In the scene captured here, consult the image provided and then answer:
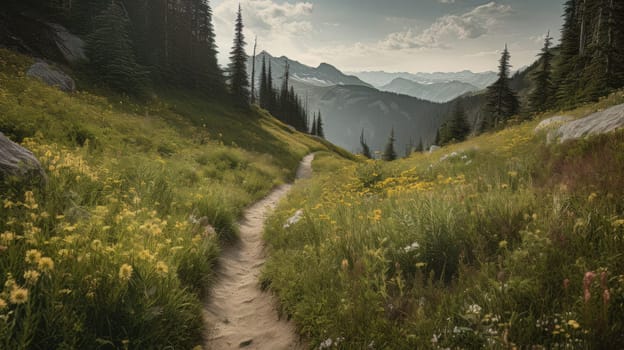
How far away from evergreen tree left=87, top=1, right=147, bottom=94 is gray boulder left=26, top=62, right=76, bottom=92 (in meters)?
6.05

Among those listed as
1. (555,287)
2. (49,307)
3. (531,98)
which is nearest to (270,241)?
(49,307)

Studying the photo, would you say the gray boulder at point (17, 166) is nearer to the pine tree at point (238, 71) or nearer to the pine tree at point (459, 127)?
the pine tree at point (238, 71)

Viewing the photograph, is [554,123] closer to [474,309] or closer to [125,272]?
[474,309]

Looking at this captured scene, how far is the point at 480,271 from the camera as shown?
10.4 feet

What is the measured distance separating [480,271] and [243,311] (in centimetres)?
341

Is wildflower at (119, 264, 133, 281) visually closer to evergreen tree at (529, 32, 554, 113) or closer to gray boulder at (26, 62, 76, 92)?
gray boulder at (26, 62, 76, 92)

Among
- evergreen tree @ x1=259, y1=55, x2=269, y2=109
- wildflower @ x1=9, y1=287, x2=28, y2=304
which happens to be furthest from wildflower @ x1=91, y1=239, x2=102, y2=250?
evergreen tree @ x1=259, y1=55, x2=269, y2=109

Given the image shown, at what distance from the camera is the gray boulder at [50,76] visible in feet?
57.1

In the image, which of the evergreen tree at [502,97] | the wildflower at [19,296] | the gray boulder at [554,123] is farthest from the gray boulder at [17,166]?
the evergreen tree at [502,97]

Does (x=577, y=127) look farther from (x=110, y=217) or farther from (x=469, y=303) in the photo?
(x=110, y=217)

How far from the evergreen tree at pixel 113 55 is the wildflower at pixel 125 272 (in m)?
27.7

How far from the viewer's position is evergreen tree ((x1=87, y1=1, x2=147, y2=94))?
2547cm

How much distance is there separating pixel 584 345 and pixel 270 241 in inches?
233

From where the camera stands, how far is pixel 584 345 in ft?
6.68
